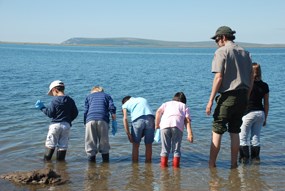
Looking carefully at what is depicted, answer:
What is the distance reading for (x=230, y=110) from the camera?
714cm

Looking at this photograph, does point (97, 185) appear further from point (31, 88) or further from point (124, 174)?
point (31, 88)

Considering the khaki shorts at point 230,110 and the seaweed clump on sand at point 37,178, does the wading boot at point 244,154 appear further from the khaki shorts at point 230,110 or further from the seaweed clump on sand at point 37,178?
the seaweed clump on sand at point 37,178

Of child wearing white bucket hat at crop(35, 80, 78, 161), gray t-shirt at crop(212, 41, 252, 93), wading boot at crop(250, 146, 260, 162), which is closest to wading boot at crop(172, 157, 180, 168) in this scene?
gray t-shirt at crop(212, 41, 252, 93)

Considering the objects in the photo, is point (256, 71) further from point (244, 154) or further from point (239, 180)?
point (239, 180)

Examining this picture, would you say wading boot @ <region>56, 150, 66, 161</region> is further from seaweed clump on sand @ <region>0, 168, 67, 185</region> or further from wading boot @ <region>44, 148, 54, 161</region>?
seaweed clump on sand @ <region>0, 168, 67, 185</region>

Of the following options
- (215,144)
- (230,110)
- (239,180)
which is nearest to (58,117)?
(215,144)

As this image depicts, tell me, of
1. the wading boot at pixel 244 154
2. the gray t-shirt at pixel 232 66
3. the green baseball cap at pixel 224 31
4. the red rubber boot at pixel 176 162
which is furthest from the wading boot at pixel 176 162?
the green baseball cap at pixel 224 31

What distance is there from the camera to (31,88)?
22.9 metres

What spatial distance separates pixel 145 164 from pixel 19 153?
9.40 ft

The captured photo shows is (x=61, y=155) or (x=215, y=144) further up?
(x=215, y=144)

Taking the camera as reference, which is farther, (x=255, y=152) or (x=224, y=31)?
(x=255, y=152)

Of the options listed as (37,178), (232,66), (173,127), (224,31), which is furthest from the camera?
(173,127)

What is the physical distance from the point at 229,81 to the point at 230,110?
50cm

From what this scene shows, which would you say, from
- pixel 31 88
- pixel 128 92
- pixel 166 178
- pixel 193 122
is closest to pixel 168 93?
pixel 128 92
